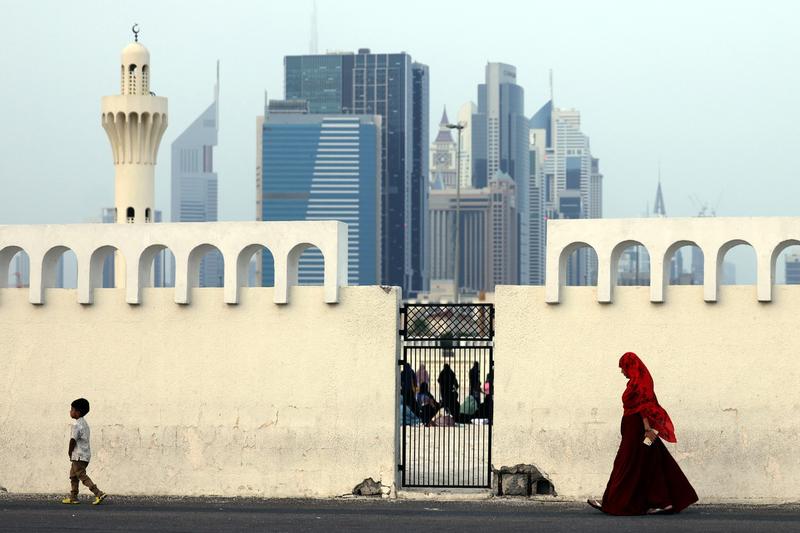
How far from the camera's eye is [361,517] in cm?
1197

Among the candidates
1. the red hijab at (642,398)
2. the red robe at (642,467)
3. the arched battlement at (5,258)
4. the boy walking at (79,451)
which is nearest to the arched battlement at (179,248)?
the arched battlement at (5,258)

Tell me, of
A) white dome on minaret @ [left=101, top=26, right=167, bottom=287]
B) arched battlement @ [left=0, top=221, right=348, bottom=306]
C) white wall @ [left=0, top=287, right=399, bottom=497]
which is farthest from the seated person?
white dome on minaret @ [left=101, top=26, right=167, bottom=287]

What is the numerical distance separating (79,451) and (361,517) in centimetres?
292

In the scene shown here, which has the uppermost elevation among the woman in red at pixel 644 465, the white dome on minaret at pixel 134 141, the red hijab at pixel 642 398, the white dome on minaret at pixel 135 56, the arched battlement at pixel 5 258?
the white dome on minaret at pixel 135 56

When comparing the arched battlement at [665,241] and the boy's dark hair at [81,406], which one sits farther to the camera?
the boy's dark hair at [81,406]

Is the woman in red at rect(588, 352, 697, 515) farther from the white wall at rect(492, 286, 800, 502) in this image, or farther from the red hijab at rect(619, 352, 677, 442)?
the white wall at rect(492, 286, 800, 502)

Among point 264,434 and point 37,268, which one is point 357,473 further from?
point 37,268

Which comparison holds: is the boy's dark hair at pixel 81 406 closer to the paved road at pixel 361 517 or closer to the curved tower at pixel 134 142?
the paved road at pixel 361 517

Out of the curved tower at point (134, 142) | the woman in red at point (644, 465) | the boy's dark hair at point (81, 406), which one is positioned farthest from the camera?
the curved tower at point (134, 142)

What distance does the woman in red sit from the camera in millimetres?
11898

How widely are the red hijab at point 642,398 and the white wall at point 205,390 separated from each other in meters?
2.43

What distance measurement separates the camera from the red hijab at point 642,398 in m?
12.0

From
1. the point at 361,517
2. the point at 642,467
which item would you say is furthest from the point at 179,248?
the point at 642,467

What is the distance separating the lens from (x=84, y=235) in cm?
1395
